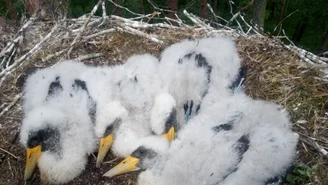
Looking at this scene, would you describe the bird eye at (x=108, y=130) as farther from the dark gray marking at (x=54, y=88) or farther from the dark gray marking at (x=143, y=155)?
the dark gray marking at (x=54, y=88)

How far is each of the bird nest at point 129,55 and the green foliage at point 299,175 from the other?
0.10 feet

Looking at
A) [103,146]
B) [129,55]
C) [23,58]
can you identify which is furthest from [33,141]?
[129,55]

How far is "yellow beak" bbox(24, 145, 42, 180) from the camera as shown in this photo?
2.38m

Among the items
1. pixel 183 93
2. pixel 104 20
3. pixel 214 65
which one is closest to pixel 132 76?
pixel 183 93

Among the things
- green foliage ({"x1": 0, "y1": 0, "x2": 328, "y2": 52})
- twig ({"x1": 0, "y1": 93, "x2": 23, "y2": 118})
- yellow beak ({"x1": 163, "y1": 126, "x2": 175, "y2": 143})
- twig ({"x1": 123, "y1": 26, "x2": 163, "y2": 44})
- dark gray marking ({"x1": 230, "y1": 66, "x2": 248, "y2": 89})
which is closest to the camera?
yellow beak ({"x1": 163, "y1": 126, "x2": 175, "y2": 143})

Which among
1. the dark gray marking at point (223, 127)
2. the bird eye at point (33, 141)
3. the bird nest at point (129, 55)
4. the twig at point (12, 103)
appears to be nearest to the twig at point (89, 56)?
the bird nest at point (129, 55)

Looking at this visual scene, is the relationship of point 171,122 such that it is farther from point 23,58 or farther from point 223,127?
point 23,58

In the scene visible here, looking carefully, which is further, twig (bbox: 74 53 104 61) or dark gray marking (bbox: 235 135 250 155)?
twig (bbox: 74 53 104 61)

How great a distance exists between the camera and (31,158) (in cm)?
239

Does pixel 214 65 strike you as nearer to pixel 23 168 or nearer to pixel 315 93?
pixel 315 93

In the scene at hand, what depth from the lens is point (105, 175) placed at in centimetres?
240

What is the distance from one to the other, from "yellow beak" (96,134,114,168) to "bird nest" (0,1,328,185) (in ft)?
0.22

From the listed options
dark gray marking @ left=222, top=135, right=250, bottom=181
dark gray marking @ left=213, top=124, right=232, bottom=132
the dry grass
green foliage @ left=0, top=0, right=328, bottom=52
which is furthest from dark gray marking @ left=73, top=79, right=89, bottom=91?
green foliage @ left=0, top=0, right=328, bottom=52

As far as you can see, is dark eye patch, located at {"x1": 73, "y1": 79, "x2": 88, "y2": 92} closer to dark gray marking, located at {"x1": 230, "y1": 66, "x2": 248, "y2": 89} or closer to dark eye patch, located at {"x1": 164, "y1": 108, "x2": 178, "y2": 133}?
dark eye patch, located at {"x1": 164, "y1": 108, "x2": 178, "y2": 133}
